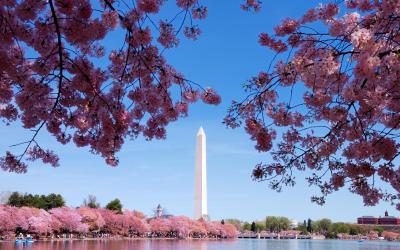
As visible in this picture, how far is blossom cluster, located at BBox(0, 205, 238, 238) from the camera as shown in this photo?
179 ft

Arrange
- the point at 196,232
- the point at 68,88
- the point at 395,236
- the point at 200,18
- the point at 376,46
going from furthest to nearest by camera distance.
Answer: the point at 395,236 → the point at 196,232 → the point at 68,88 → the point at 200,18 → the point at 376,46

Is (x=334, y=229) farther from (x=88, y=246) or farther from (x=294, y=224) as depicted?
(x=88, y=246)

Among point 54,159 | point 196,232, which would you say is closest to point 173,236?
point 196,232

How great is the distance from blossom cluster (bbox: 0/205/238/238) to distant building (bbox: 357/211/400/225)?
78.5 m

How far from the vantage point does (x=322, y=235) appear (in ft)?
519

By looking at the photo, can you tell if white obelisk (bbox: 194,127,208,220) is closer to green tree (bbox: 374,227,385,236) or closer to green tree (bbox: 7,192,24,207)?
green tree (bbox: 7,192,24,207)

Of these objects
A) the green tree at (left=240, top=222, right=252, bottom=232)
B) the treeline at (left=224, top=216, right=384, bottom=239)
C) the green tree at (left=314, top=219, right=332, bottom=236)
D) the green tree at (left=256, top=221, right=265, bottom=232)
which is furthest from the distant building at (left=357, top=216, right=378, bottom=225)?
the green tree at (left=240, top=222, right=252, bottom=232)

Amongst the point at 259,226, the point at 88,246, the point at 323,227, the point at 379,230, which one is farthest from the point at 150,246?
the point at 379,230

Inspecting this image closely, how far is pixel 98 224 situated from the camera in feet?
231

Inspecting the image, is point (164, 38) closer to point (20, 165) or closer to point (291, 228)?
point (20, 165)

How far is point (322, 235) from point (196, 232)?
3107 inches

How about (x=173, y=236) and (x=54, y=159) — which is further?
(x=173, y=236)

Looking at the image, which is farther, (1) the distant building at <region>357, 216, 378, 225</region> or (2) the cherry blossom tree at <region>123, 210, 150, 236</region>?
(1) the distant building at <region>357, 216, 378, 225</region>

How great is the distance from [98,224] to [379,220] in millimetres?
Result: 129272
